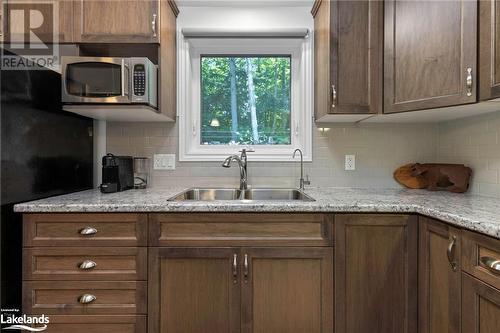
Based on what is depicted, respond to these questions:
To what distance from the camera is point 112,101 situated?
171 centimetres

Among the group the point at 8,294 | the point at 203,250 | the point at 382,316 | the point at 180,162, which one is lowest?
the point at 382,316

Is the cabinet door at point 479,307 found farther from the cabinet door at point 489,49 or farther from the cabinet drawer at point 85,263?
the cabinet drawer at point 85,263

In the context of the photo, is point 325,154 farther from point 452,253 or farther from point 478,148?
point 452,253

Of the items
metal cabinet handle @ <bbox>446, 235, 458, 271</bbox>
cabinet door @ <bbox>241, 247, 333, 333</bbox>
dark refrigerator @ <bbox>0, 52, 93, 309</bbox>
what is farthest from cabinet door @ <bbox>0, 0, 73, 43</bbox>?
metal cabinet handle @ <bbox>446, 235, 458, 271</bbox>

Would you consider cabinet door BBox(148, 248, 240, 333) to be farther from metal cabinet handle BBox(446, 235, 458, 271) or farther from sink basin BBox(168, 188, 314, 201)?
metal cabinet handle BBox(446, 235, 458, 271)

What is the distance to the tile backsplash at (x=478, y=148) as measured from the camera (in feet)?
5.61

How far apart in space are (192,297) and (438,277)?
112 cm

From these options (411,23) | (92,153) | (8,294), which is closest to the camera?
(8,294)

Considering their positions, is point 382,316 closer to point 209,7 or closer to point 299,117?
point 299,117

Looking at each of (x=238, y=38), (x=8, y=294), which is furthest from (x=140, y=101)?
(x=8, y=294)

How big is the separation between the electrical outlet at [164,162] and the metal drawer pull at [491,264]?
72.7 inches

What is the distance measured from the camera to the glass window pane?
233cm

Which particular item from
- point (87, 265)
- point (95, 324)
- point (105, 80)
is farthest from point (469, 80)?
point (95, 324)

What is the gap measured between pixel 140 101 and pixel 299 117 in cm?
113
